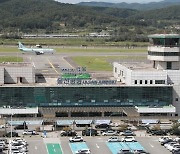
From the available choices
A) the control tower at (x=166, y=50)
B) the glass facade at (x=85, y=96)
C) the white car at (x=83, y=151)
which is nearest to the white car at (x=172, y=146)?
the white car at (x=83, y=151)

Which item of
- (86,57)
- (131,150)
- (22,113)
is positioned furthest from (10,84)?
(86,57)

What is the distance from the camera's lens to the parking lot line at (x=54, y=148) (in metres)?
54.6

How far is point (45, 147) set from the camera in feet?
186

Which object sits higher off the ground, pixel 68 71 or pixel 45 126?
pixel 68 71

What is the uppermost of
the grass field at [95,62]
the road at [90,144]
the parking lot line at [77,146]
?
the grass field at [95,62]

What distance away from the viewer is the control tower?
73875 mm

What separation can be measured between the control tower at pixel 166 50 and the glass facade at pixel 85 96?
13.8 feet

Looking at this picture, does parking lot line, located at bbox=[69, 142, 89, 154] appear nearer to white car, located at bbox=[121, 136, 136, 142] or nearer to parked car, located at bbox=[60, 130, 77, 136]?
parked car, located at bbox=[60, 130, 77, 136]

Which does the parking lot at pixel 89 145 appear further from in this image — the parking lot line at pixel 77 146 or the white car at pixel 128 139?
the white car at pixel 128 139

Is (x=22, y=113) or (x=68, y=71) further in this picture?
(x=68, y=71)

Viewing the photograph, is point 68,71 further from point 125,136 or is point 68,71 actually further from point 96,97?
point 125,136

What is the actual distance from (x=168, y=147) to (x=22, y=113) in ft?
69.5

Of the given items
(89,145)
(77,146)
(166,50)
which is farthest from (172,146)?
(166,50)

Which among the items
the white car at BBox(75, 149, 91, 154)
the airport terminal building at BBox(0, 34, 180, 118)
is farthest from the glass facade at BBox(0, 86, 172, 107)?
the white car at BBox(75, 149, 91, 154)
